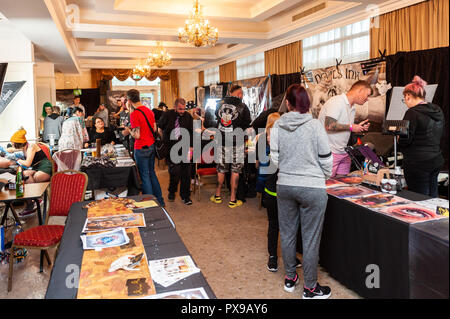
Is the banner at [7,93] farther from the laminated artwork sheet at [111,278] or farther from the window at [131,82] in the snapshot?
the window at [131,82]

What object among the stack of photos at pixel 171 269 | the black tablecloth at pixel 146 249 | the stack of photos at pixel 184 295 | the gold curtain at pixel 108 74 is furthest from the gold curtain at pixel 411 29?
the gold curtain at pixel 108 74

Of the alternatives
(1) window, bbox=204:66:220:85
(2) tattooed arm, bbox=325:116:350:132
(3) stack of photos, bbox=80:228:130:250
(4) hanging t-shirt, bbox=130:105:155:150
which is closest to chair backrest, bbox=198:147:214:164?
(4) hanging t-shirt, bbox=130:105:155:150

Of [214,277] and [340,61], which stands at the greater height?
[340,61]

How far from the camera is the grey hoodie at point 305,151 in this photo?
2287 millimetres

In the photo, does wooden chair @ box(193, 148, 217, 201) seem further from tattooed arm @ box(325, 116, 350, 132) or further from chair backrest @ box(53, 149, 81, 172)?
tattooed arm @ box(325, 116, 350, 132)

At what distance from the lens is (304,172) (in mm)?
2309

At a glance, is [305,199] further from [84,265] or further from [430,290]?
[84,265]

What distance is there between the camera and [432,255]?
1.74 m

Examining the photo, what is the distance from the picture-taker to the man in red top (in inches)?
174

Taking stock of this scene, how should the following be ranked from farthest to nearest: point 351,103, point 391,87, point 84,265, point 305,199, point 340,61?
point 340,61, point 391,87, point 351,103, point 305,199, point 84,265

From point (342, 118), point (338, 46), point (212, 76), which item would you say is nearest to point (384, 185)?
point (342, 118)

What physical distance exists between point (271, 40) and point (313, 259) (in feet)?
20.4

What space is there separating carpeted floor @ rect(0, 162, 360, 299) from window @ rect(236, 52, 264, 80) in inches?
193
